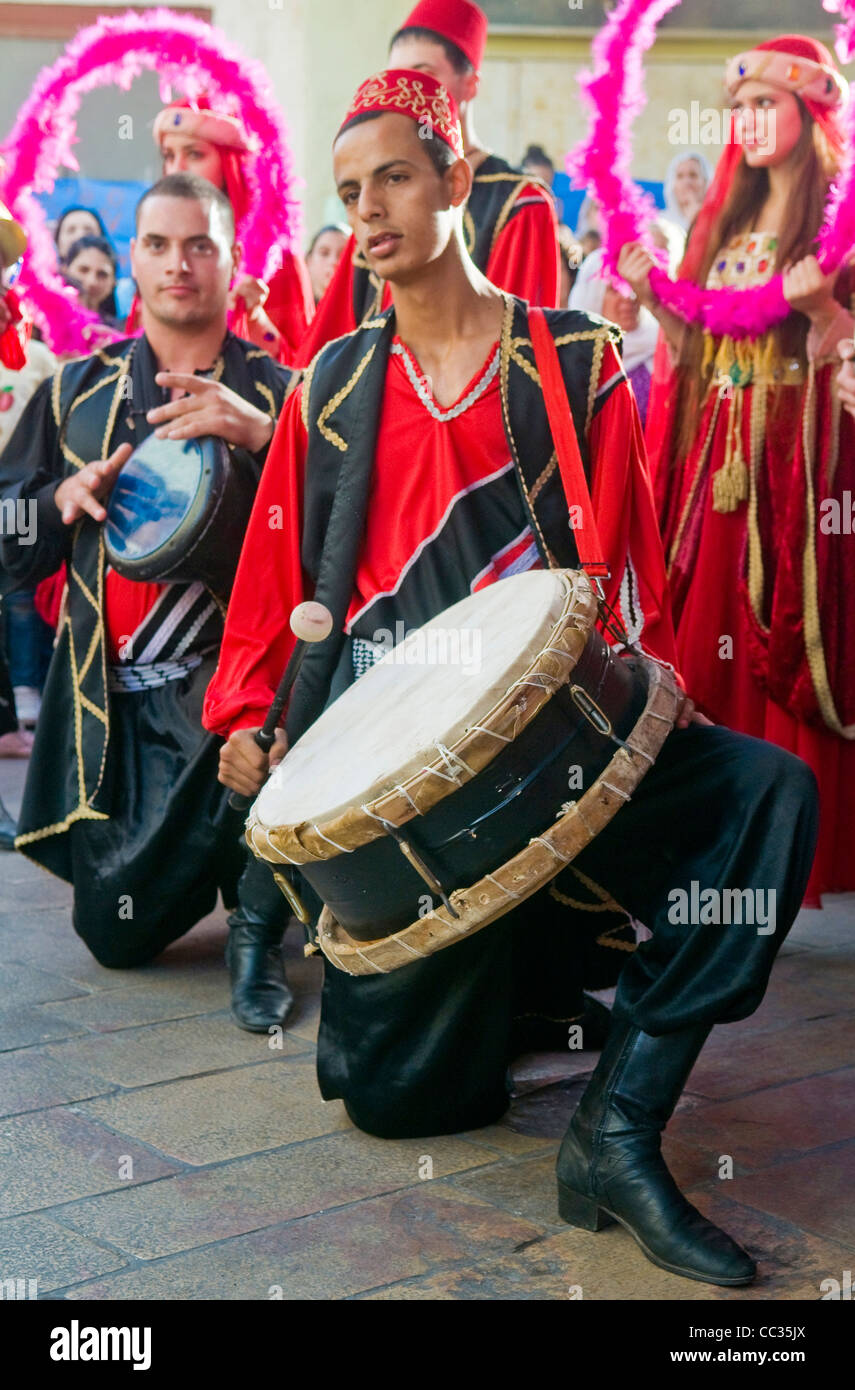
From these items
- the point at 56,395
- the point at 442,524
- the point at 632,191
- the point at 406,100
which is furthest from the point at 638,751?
the point at 632,191

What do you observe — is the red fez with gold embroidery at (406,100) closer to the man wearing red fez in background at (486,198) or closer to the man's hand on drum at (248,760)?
the man's hand on drum at (248,760)

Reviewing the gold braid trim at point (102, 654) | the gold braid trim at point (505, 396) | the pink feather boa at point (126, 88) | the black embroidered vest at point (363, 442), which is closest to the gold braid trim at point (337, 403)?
the black embroidered vest at point (363, 442)

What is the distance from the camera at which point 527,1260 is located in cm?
233

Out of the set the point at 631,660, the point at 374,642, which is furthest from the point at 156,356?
the point at 631,660

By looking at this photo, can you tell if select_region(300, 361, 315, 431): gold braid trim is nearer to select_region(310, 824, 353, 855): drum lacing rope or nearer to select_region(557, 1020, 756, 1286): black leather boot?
select_region(310, 824, 353, 855): drum lacing rope

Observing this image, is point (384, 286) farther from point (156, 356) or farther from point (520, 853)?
point (520, 853)

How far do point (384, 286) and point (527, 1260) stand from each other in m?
2.71

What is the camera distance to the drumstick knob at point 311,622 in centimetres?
259

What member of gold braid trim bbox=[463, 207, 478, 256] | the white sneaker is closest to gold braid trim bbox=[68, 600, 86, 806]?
gold braid trim bbox=[463, 207, 478, 256]

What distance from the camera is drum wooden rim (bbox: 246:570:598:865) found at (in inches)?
86.6

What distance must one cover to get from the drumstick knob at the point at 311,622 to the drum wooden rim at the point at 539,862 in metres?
0.50

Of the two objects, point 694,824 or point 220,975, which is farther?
point 220,975

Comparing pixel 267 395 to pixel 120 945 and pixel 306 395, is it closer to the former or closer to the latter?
pixel 306 395
